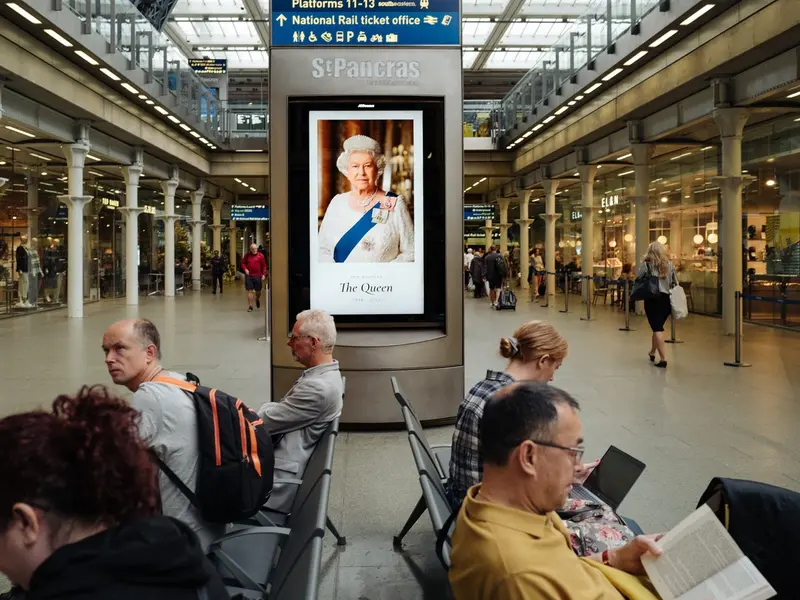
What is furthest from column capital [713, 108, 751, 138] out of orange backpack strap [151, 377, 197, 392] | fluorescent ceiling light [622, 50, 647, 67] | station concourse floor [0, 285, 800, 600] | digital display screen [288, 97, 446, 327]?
orange backpack strap [151, 377, 197, 392]

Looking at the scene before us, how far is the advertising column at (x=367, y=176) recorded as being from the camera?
6.91 m

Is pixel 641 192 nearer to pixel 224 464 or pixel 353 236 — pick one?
pixel 353 236

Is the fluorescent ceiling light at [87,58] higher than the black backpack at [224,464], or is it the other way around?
the fluorescent ceiling light at [87,58]

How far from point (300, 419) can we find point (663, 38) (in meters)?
12.6

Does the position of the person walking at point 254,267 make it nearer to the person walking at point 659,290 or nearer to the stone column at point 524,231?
the person walking at point 659,290

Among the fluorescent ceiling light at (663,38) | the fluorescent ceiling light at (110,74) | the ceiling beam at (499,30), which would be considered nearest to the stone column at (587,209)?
the fluorescent ceiling light at (663,38)

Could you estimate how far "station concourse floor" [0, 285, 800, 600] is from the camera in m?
4.35

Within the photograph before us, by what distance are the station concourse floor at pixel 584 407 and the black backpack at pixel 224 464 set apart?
1.09 metres

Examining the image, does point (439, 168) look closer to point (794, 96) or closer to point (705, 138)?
point (794, 96)

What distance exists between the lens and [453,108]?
6.92m

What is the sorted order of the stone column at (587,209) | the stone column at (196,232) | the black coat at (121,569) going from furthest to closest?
the stone column at (196,232) → the stone column at (587,209) → the black coat at (121,569)

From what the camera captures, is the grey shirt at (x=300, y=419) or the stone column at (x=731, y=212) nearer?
the grey shirt at (x=300, y=419)

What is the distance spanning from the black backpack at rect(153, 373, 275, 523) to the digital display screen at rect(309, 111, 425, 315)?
13.9 ft

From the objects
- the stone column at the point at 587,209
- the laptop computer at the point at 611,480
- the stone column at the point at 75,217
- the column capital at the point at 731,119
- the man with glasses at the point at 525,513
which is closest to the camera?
the man with glasses at the point at 525,513
